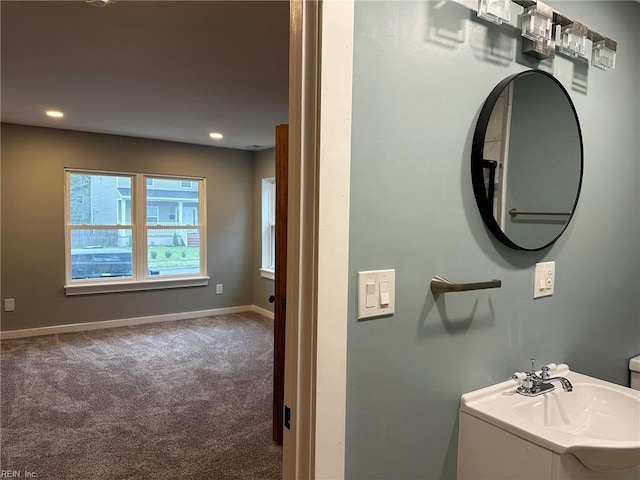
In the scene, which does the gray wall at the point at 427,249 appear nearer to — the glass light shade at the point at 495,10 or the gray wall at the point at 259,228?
the glass light shade at the point at 495,10

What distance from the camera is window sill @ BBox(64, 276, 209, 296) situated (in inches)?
200

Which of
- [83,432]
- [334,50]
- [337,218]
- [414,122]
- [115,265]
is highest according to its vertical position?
[334,50]

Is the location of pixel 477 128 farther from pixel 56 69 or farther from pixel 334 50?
pixel 56 69

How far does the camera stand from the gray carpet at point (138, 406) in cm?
247

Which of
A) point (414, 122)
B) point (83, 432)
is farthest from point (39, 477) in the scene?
point (414, 122)

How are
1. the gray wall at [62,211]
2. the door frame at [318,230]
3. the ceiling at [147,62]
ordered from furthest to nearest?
the gray wall at [62,211], the ceiling at [147,62], the door frame at [318,230]

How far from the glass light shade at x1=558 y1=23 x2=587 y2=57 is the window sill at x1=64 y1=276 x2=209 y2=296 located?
5.16m

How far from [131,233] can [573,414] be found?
5163 millimetres

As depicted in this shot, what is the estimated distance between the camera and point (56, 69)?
9.32 ft

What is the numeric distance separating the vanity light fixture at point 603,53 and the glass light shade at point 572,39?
4.7 inches

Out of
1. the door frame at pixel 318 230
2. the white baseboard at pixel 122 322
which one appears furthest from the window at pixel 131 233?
the door frame at pixel 318 230

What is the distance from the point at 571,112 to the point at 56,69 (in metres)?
2.93

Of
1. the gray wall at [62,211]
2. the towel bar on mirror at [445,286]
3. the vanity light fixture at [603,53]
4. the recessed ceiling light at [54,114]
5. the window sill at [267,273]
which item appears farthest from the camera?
the window sill at [267,273]

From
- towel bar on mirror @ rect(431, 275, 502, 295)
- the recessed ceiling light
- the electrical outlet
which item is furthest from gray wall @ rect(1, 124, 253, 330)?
towel bar on mirror @ rect(431, 275, 502, 295)
